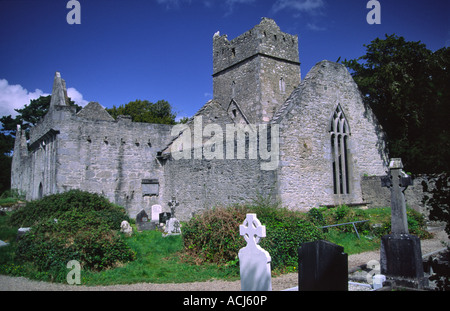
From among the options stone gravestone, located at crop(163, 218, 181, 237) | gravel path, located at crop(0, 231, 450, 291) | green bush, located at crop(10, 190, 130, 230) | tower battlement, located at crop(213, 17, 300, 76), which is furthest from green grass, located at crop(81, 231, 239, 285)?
tower battlement, located at crop(213, 17, 300, 76)

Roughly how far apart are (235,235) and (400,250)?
3.79 meters

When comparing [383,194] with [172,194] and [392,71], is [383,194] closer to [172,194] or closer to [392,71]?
[392,71]

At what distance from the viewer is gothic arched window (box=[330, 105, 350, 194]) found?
45.4 feet

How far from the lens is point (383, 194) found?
14008mm

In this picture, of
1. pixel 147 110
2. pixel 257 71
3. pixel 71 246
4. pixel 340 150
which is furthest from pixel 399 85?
pixel 147 110

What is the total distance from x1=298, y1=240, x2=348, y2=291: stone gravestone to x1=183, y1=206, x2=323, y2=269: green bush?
8.40ft

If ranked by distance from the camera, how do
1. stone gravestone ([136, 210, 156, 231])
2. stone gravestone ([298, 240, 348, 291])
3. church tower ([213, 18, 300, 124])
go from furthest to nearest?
1. church tower ([213, 18, 300, 124])
2. stone gravestone ([136, 210, 156, 231])
3. stone gravestone ([298, 240, 348, 291])

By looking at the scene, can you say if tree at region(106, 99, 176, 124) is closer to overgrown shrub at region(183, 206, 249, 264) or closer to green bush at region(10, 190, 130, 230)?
green bush at region(10, 190, 130, 230)

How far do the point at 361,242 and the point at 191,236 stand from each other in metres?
5.64

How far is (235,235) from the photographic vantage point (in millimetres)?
8375

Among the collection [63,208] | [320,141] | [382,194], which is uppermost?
[320,141]

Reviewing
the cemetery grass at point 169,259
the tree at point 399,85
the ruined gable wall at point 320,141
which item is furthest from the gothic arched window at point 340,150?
the tree at point 399,85

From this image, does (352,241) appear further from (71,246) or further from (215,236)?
(71,246)

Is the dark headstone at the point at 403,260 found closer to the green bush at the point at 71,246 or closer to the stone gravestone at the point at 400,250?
the stone gravestone at the point at 400,250
